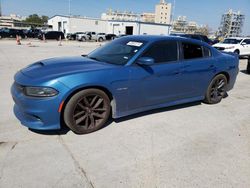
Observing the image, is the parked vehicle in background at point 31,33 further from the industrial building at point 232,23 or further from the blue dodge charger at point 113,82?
the industrial building at point 232,23

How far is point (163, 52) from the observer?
4453mm

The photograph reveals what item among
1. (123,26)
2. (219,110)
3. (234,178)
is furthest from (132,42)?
(123,26)

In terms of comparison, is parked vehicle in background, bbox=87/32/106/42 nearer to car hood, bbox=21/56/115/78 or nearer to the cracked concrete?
the cracked concrete

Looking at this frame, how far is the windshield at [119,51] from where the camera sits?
13.7ft

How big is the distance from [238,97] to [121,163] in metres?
4.75

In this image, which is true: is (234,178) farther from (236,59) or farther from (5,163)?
(236,59)

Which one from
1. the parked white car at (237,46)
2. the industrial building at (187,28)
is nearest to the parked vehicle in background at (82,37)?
the parked white car at (237,46)

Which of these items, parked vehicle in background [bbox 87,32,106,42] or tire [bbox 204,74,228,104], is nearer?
tire [bbox 204,74,228,104]

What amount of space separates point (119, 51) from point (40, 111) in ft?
6.26

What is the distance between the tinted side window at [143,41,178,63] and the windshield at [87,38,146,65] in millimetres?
202

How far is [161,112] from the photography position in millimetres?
4910

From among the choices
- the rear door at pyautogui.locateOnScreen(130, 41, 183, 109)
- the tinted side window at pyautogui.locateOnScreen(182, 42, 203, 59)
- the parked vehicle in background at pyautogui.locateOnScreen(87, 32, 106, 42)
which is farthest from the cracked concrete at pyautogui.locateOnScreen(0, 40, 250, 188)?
the parked vehicle in background at pyautogui.locateOnScreen(87, 32, 106, 42)

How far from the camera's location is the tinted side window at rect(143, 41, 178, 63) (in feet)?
14.1

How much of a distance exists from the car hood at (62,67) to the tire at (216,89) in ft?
8.90
